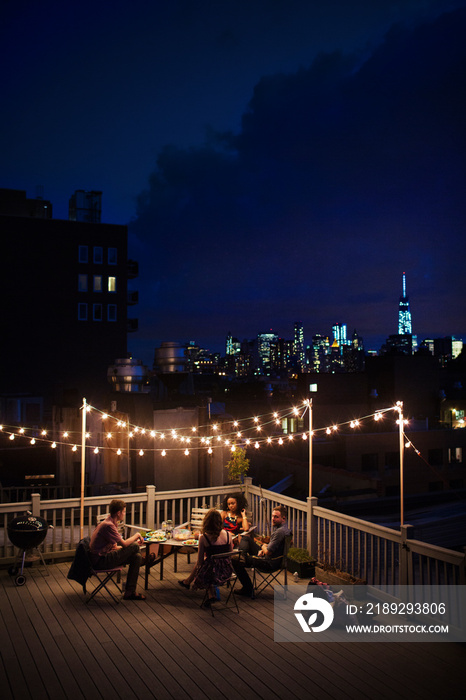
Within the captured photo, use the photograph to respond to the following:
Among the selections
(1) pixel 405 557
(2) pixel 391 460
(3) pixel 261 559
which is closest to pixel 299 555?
(3) pixel 261 559

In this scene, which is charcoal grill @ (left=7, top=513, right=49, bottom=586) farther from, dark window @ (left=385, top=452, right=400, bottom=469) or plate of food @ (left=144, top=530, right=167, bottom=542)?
dark window @ (left=385, top=452, right=400, bottom=469)

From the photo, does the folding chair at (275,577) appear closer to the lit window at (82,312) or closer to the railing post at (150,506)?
the railing post at (150,506)

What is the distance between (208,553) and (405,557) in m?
Result: 2.28

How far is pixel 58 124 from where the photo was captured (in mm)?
41125

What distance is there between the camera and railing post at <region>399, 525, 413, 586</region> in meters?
5.84

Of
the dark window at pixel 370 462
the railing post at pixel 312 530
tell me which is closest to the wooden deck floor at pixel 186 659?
the railing post at pixel 312 530

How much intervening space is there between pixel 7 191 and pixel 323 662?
38.6 meters

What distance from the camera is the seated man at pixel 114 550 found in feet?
21.0

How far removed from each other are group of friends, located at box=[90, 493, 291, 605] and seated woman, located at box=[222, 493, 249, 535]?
34.7 inches

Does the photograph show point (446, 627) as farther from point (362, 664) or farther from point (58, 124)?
point (58, 124)

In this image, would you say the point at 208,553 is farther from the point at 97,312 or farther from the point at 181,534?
the point at 97,312

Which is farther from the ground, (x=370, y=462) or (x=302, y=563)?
(x=302, y=563)

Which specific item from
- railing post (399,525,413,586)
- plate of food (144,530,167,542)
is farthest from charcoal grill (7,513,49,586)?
railing post (399,525,413,586)

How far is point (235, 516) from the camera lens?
805 centimetres
